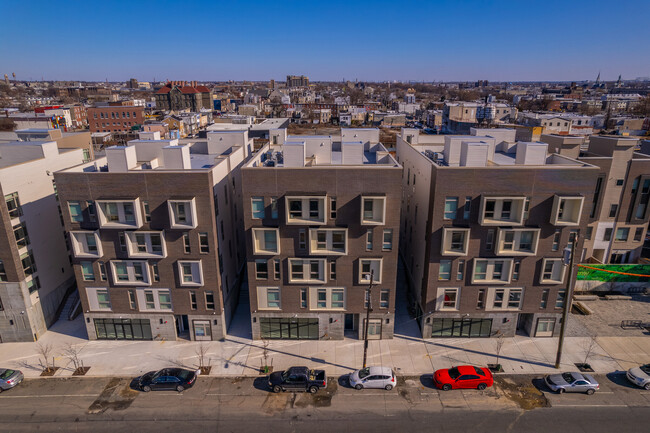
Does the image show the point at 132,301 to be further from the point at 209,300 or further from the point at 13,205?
the point at 13,205

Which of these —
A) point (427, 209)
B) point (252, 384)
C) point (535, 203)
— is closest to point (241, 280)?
point (252, 384)

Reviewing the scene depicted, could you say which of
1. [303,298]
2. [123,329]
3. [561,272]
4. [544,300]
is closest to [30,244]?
[123,329]

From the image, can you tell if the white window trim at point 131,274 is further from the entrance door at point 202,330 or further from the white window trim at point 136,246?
the entrance door at point 202,330

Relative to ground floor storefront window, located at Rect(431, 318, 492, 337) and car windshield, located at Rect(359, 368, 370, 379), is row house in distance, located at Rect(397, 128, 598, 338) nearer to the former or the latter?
ground floor storefront window, located at Rect(431, 318, 492, 337)

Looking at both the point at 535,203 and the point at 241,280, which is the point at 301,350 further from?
the point at 535,203

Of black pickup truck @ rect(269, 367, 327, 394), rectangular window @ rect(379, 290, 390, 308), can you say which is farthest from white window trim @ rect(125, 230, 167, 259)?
rectangular window @ rect(379, 290, 390, 308)

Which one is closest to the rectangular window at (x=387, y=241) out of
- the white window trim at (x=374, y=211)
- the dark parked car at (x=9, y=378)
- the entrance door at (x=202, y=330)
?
the white window trim at (x=374, y=211)
